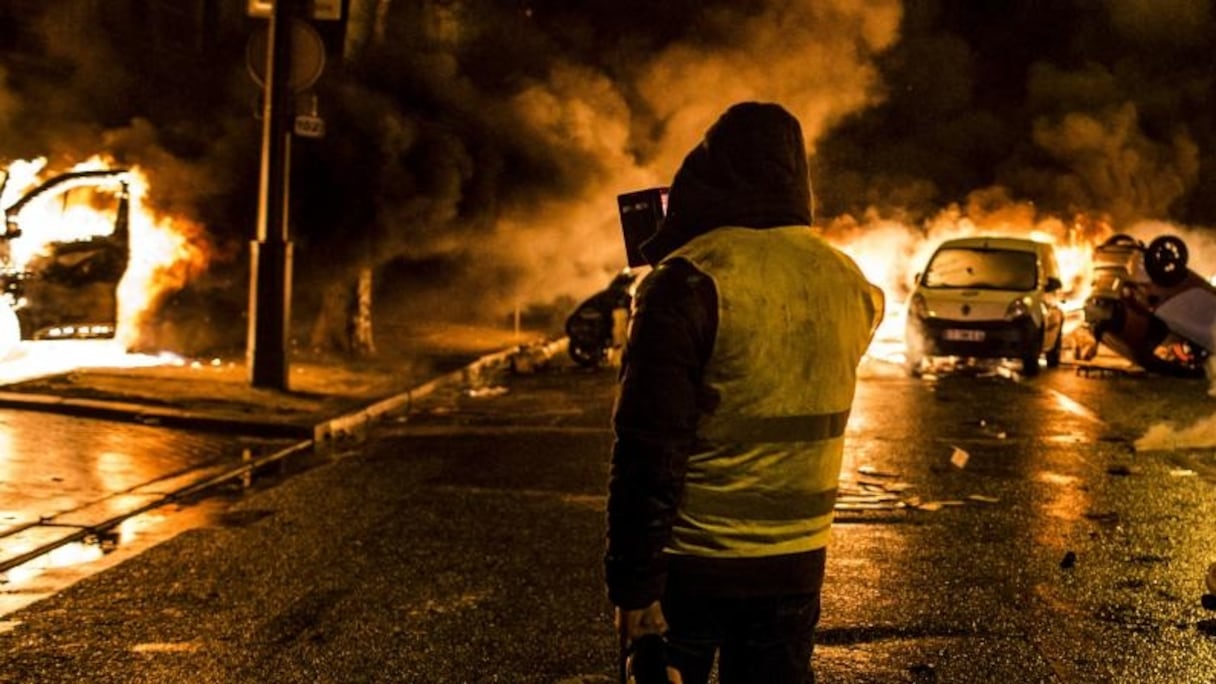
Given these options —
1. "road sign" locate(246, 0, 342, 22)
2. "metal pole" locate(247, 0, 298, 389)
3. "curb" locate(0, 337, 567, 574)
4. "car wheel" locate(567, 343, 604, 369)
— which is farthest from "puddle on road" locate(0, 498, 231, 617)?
"car wheel" locate(567, 343, 604, 369)

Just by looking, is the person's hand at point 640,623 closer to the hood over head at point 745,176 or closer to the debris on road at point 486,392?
the hood over head at point 745,176

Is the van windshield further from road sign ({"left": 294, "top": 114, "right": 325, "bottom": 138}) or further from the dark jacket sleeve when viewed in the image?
the dark jacket sleeve

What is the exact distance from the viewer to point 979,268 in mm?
18297

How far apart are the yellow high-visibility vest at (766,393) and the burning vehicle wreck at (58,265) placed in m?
11.2

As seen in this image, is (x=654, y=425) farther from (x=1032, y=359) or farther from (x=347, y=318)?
(x=1032, y=359)

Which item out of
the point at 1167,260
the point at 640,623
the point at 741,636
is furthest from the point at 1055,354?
the point at 640,623

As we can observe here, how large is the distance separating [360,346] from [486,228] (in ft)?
10.9

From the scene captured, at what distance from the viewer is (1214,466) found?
9.99 metres

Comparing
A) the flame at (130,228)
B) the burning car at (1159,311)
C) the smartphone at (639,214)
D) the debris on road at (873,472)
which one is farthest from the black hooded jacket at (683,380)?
the burning car at (1159,311)

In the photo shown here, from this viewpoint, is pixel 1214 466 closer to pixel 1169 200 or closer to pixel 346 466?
pixel 346 466

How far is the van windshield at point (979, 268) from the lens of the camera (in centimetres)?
1800

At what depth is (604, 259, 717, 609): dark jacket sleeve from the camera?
9.26ft

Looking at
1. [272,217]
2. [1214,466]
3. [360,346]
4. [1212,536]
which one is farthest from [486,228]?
[1212,536]

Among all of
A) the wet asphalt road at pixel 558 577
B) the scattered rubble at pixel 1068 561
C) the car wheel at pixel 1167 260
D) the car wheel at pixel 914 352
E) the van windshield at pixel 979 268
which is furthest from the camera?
the van windshield at pixel 979 268
